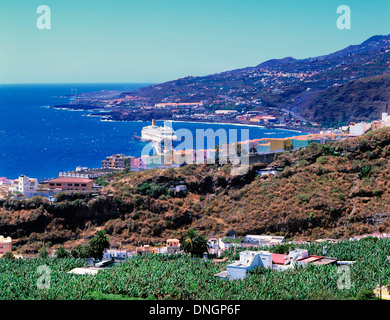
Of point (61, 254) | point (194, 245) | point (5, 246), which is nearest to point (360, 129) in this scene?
point (194, 245)

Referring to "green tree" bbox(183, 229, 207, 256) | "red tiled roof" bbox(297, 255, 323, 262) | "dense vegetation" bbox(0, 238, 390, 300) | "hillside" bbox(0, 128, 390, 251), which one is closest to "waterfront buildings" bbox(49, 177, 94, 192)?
"hillside" bbox(0, 128, 390, 251)

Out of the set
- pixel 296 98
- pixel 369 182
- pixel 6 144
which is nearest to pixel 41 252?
pixel 369 182

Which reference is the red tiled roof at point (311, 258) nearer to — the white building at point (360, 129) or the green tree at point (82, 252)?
the green tree at point (82, 252)

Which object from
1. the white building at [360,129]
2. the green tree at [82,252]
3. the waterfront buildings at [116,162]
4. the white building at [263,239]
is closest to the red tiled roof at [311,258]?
the white building at [263,239]

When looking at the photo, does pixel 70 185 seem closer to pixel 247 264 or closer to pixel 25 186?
pixel 25 186
